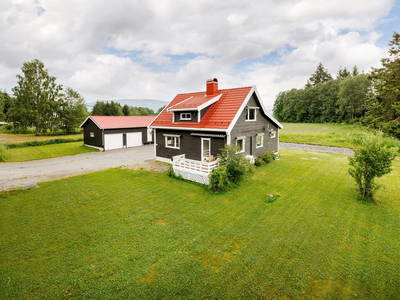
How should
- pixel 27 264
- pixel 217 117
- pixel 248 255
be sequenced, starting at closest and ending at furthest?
1. pixel 27 264
2. pixel 248 255
3. pixel 217 117

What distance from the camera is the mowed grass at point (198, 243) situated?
535 cm

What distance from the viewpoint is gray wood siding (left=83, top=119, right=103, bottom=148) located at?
2733 centimetres

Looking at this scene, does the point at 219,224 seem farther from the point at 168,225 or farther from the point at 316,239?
the point at 316,239

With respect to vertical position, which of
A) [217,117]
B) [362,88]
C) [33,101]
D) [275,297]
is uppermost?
[362,88]

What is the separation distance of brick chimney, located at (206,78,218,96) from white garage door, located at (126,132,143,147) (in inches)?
633

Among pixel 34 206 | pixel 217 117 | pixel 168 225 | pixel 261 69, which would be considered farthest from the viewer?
pixel 261 69

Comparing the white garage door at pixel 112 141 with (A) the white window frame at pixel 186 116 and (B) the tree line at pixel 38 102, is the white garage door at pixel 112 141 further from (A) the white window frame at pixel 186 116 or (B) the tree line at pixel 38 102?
(B) the tree line at pixel 38 102

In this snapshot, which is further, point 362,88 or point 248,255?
point 362,88

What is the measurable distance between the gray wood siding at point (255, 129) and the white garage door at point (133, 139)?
753 inches

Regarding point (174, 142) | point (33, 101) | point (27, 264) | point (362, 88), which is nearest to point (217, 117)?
point (174, 142)

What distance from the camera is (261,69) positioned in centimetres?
2433

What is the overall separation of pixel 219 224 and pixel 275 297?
11.9ft

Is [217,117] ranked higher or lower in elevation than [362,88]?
lower

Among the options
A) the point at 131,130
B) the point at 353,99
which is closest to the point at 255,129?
the point at 131,130
